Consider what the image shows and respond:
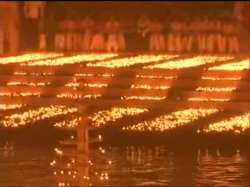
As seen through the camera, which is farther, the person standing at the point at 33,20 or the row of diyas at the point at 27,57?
the person standing at the point at 33,20

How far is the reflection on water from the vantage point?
1267 cm

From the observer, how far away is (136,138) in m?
16.2

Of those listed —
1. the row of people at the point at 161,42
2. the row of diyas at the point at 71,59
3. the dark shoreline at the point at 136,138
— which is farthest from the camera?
the row of people at the point at 161,42

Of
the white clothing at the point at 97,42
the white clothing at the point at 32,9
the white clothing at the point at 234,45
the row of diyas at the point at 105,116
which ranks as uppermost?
the white clothing at the point at 32,9

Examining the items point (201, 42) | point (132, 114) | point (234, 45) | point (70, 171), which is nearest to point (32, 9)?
point (201, 42)

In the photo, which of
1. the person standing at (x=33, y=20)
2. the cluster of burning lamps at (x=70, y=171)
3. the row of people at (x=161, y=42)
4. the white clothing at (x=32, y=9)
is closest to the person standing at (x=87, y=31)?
the row of people at (x=161, y=42)

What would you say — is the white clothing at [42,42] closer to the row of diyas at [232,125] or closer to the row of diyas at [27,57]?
the row of diyas at [27,57]

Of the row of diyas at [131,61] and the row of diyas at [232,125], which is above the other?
the row of diyas at [131,61]

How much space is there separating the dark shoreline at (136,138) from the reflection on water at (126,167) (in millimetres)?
462

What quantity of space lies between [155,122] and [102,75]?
11.6ft

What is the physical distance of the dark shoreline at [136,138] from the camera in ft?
51.8

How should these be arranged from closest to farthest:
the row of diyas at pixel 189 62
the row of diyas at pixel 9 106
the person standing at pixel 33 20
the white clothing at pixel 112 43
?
the row of diyas at pixel 9 106, the row of diyas at pixel 189 62, the white clothing at pixel 112 43, the person standing at pixel 33 20

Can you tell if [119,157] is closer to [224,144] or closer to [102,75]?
[224,144]

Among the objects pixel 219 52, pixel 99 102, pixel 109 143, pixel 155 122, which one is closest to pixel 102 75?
pixel 99 102
